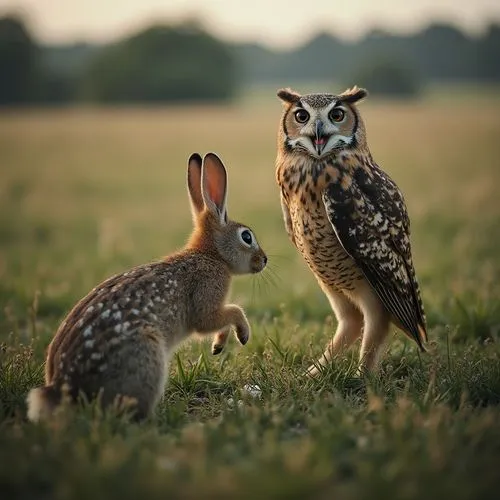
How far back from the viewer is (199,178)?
6.10 metres

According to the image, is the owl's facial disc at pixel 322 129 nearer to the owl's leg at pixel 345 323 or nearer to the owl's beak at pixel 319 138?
the owl's beak at pixel 319 138

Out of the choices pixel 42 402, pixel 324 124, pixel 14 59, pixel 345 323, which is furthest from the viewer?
pixel 14 59

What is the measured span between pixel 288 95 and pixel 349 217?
122 cm

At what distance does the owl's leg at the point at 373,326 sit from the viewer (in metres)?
6.03

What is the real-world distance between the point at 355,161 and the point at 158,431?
2503 mm

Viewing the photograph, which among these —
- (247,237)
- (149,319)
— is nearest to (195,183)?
(247,237)

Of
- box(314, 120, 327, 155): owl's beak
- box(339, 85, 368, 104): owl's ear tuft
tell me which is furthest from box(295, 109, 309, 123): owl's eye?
box(339, 85, 368, 104): owl's ear tuft

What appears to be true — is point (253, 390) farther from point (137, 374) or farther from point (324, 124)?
point (324, 124)

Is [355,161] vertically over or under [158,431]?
over

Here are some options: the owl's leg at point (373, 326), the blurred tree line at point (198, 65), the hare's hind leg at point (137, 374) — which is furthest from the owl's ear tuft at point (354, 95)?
the blurred tree line at point (198, 65)

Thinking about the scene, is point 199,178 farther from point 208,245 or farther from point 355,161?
point 355,161

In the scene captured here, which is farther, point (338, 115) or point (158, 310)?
point (338, 115)

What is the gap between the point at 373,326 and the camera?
608cm

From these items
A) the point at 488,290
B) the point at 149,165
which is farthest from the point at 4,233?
the point at 149,165
